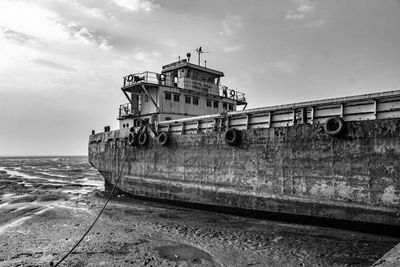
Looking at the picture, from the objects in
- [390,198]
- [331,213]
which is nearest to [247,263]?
[331,213]

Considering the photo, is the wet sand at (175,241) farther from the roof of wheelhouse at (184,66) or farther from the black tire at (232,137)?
the roof of wheelhouse at (184,66)

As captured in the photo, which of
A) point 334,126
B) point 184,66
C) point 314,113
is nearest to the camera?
point 334,126

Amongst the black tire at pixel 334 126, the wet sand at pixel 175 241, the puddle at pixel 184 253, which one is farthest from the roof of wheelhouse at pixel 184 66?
the puddle at pixel 184 253

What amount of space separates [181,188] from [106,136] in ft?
28.8

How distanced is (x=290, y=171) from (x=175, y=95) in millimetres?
10997

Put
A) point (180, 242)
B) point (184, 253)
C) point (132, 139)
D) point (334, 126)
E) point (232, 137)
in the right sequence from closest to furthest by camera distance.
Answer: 1. point (184, 253)
2. point (180, 242)
3. point (334, 126)
4. point (232, 137)
5. point (132, 139)

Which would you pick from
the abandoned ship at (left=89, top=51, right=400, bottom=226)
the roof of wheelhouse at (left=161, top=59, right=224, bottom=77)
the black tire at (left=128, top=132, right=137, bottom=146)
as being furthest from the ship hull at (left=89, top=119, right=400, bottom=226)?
the roof of wheelhouse at (left=161, top=59, right=224, bottom=77)

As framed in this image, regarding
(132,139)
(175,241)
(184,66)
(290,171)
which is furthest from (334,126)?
(184,66)

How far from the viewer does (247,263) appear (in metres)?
6.62

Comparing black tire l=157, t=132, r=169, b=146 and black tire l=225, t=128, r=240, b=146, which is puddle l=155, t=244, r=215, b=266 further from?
black tire l=157, t=132, r=169, b=146

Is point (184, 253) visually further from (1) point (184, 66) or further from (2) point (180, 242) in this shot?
(1) point (184, 66)

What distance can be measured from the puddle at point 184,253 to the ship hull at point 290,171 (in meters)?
4.17

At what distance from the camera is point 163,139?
587 inches

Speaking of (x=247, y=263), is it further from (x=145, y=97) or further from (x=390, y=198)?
(x=145, y=97)
